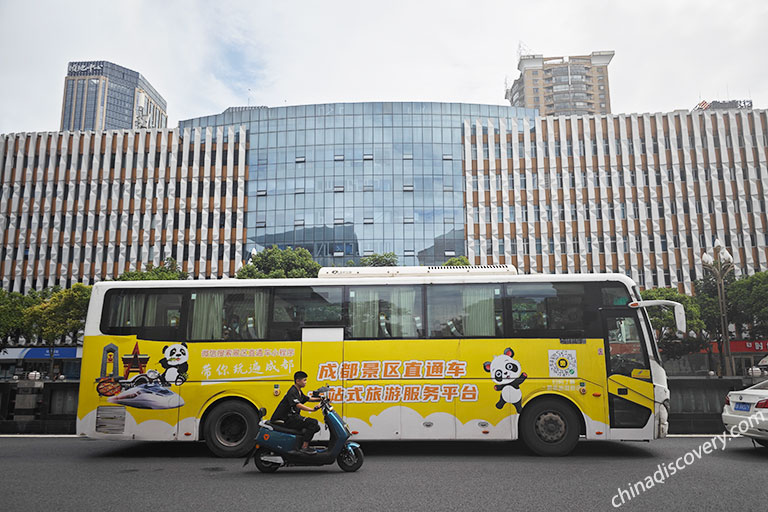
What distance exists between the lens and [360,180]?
5528 centimetres

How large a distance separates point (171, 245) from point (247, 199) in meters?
8.42

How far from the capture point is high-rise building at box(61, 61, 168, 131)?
552 ft

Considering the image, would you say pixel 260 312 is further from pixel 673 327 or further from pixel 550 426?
pixel 673 327

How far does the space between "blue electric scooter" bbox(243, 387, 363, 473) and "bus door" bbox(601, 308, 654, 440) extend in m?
4.74

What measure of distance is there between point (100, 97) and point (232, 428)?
184380 mm

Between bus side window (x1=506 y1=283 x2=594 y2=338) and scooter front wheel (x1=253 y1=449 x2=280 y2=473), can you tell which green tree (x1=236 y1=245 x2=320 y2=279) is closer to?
bus side window (x1=506 y1=283 x2=594 y2=338)

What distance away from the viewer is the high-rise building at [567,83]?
4589 inches

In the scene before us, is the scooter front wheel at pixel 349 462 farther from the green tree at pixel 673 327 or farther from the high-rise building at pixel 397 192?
the high-rise building at pixel 397 192

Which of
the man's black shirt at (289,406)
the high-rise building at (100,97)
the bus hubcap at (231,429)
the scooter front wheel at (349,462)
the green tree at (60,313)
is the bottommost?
the scooter front wheel at (349,462)

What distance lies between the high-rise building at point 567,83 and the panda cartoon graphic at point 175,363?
116483 mm

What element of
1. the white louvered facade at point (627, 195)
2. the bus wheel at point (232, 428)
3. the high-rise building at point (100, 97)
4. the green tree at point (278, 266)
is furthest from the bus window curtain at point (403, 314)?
the high-rise building at point (100, 97)

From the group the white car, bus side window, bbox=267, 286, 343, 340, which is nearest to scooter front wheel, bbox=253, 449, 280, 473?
bus side window, bbox=267, 286, 343, 340

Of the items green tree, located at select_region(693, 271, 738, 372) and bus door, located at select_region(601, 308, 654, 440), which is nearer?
bus door, located at select_region(601, 308, 654, 440)

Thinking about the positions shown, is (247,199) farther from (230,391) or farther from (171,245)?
(230,391)
